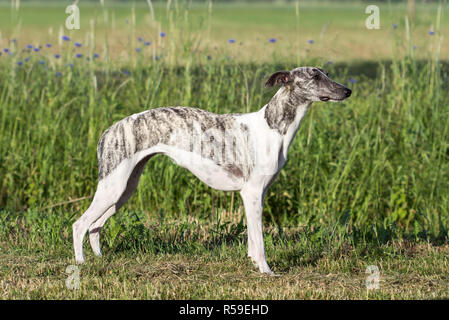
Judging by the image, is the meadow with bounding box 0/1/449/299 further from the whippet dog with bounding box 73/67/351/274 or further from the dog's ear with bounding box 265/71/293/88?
the dog's ear with bounding box 265/71/293/88

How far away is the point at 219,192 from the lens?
7871mm

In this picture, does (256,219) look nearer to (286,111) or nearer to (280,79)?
(286,111)

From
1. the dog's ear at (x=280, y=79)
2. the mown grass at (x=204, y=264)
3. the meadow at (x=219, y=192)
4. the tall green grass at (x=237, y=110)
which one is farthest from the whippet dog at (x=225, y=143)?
the tall green grass at (x=237, y=110)

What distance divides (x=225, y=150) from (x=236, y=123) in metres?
0.25

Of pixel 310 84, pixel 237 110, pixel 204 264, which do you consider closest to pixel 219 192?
pixel 237 110

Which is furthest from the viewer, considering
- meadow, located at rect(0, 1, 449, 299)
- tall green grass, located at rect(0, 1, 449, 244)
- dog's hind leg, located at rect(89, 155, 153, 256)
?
tall green grass, located at rect(0, 1, 449, 244)

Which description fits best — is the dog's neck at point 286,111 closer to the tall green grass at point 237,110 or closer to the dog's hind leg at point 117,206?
the dog's hind leg at point 117,206

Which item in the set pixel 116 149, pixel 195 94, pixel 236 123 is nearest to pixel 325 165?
pixel 195 94

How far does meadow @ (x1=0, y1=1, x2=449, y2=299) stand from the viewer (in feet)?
18.2

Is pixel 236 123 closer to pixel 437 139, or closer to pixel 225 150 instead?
pixel 225 150

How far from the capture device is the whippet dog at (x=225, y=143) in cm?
529

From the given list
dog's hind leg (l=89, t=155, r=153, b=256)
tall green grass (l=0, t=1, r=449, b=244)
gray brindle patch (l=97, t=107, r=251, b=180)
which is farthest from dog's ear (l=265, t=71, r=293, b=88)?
tall green grass (l=0, t=1, r=449, b=244)

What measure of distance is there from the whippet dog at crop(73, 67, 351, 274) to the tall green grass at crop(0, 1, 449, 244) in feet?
5.69

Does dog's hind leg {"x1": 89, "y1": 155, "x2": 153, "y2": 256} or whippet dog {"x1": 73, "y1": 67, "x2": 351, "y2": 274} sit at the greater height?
whippet dog {"x1": 73, "y1": 67, "x2": 351, "y2": 274}
